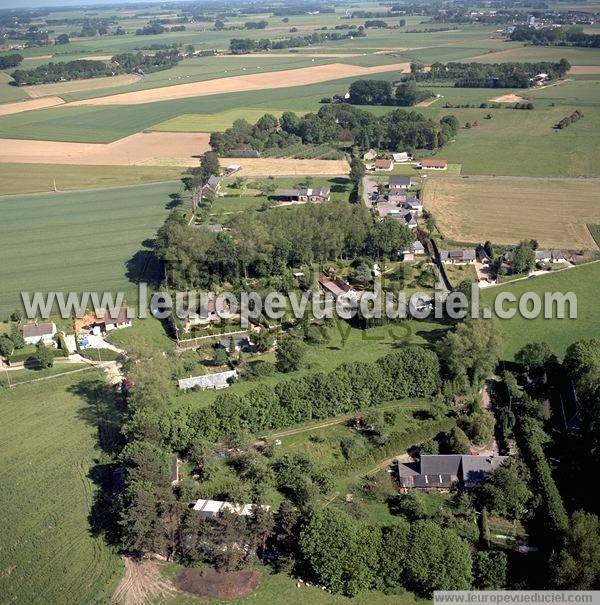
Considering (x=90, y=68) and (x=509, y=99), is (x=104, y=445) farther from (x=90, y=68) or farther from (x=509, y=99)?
(x=90, y=68)

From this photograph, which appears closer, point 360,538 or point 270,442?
point 360,538

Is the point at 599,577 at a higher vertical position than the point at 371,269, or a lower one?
lower

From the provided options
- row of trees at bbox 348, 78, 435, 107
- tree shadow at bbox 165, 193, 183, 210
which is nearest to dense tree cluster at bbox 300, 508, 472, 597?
tree shadow at bbox 165, 193, 183, 210

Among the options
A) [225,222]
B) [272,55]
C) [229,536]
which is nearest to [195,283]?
[225,222]

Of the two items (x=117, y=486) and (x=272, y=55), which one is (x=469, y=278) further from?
(x=272, y=55)

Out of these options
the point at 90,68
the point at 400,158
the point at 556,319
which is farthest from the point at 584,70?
the point at 90,68

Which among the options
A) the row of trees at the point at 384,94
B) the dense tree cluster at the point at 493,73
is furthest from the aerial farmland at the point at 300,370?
the dense tree cluster at the point at 493,73
